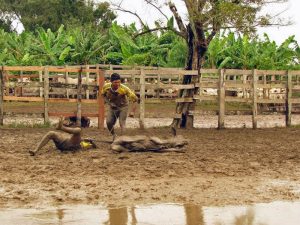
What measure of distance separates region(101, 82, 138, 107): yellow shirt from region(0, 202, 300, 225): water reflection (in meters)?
5.47

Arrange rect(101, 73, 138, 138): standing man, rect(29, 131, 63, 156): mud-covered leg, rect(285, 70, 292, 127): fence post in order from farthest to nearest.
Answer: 1. rect(285, 70, 292, 127): fence post
2. rect(101, 73, 138, 138): standing man
3. rect(29, 131, 63, 156): mud-covered leg

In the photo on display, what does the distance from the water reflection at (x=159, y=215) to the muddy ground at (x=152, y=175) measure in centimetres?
33

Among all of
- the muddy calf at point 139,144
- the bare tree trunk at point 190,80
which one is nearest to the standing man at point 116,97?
the muddy calf at point 139,144

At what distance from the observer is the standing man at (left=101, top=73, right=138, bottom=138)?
12805mm

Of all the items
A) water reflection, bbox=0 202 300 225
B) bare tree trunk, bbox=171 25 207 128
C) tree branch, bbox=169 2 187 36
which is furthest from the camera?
bare tree trunk, bbox=171 25 207 128

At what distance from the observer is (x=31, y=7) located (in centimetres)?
5784

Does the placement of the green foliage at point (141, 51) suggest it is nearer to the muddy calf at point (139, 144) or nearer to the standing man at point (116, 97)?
the standing man at point (116, 97)

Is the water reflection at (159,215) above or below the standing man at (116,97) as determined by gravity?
below

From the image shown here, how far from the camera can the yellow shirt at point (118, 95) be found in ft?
42.3

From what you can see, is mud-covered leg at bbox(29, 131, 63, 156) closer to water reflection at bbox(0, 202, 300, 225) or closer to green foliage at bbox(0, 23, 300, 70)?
water reflection at bbox(0, 202, 300, 225)

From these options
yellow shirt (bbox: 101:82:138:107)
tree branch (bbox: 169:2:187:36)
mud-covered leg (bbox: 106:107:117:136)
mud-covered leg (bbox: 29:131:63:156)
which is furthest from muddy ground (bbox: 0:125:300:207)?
tree branch (bbox: 169:2:187:36)

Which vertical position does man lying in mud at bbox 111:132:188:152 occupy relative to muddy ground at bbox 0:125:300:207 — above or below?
above

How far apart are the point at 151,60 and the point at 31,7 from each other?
98.5ft

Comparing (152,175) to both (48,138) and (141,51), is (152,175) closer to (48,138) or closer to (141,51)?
(48,138)
